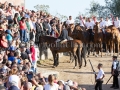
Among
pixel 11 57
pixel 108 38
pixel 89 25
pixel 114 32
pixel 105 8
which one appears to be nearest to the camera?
pixel 11 57

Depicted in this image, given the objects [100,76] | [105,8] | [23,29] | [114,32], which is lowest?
[100,76]

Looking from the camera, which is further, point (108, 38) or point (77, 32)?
point (108, 38)

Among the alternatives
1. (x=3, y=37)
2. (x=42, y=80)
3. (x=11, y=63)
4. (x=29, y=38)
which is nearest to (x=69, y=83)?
(x=42, y=80)

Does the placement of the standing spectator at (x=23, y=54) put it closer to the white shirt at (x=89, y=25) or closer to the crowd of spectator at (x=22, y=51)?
the crowd of spectator at (x=22, y=51)

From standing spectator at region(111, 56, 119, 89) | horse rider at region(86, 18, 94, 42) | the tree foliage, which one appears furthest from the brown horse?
the tree foliage

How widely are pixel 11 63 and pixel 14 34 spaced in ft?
12.7

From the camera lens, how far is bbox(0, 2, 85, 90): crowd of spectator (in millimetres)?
11844

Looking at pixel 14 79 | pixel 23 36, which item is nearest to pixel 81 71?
pixel 23 36

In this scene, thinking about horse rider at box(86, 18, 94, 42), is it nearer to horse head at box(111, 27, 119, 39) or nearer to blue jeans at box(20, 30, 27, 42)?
horse head at box(111, 27, 119, 39)

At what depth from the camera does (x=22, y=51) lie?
694 inches

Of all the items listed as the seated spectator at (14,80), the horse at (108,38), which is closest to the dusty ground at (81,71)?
the horse at (108,38)

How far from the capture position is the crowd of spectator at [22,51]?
11844mm

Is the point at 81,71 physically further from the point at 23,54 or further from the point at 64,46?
the point at 23,54

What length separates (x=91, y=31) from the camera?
28781 millimetres
